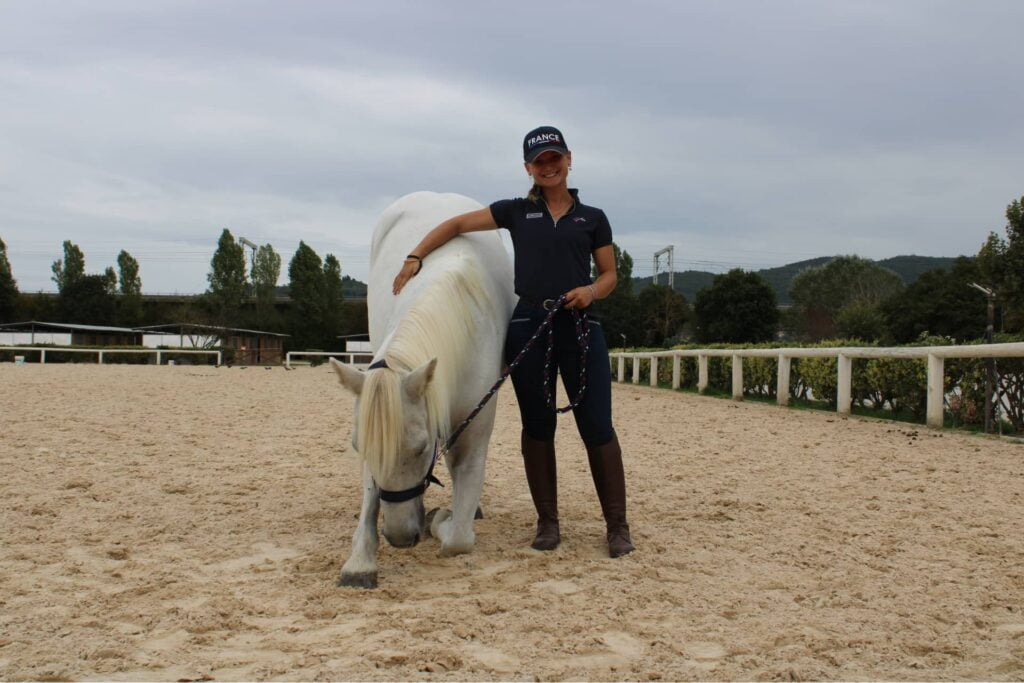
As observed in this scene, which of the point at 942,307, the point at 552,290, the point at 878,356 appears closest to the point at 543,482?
the point at 552,290

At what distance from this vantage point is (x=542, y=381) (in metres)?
3.35

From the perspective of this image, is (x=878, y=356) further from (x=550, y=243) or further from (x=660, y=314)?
(x=660, y=314)

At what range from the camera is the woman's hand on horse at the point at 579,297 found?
3.18 metres

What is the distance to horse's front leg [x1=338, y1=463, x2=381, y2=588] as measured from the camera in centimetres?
284

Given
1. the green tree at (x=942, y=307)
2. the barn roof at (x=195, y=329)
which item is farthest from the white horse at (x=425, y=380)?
the barn roof at (x=195, y=329)

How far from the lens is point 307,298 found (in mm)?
56312

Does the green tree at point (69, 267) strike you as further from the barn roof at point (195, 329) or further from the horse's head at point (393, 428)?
the horse's head at point (393, 428)

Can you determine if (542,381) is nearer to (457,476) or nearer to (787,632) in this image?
(457,476)

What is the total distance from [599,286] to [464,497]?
104 centimetres

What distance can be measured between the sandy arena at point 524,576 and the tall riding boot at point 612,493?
9 cm

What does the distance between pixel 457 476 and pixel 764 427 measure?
5454mm

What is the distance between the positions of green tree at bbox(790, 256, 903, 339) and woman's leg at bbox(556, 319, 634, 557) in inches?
2982

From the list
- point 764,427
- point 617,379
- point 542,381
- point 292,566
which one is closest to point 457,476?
point 542,381

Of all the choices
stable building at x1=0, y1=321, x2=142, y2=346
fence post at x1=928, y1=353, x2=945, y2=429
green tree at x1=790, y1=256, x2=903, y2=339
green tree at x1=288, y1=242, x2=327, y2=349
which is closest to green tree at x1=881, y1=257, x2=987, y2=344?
green tree at x1=790, y1=256, x2=903, y2=339
